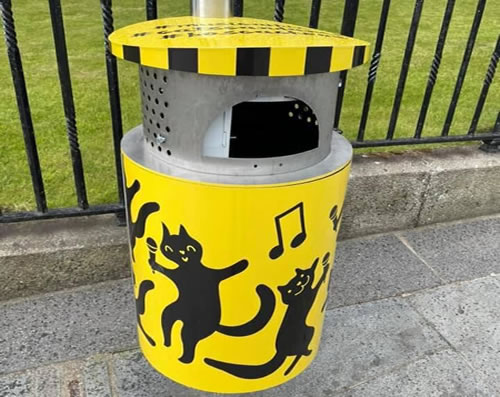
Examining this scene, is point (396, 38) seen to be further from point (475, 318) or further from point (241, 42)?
point (241, 42)

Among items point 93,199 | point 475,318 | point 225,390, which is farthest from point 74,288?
point 475,318

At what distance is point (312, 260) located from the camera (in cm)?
165

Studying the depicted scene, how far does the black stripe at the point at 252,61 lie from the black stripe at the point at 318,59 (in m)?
0.12

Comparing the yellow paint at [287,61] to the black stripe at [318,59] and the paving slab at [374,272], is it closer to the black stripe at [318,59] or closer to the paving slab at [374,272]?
the black stripe at [318,59]

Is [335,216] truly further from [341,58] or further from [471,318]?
[471,318]

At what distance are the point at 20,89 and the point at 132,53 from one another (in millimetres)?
988

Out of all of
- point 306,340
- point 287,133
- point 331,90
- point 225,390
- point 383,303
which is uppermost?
point 331,90

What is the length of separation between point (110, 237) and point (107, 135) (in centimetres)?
123

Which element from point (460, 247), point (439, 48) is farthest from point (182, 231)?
point (460, 247)

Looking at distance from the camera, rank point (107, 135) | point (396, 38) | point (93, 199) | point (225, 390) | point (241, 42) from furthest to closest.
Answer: point (396, 38), point (107, 135), point (93, 199), point (225, 390), point (241, 42)

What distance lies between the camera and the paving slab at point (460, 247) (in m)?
2.88

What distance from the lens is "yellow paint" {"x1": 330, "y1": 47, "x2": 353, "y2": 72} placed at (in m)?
1.36

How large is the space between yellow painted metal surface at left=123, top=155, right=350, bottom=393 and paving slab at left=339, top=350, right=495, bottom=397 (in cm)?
43

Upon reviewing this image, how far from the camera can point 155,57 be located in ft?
4.35
